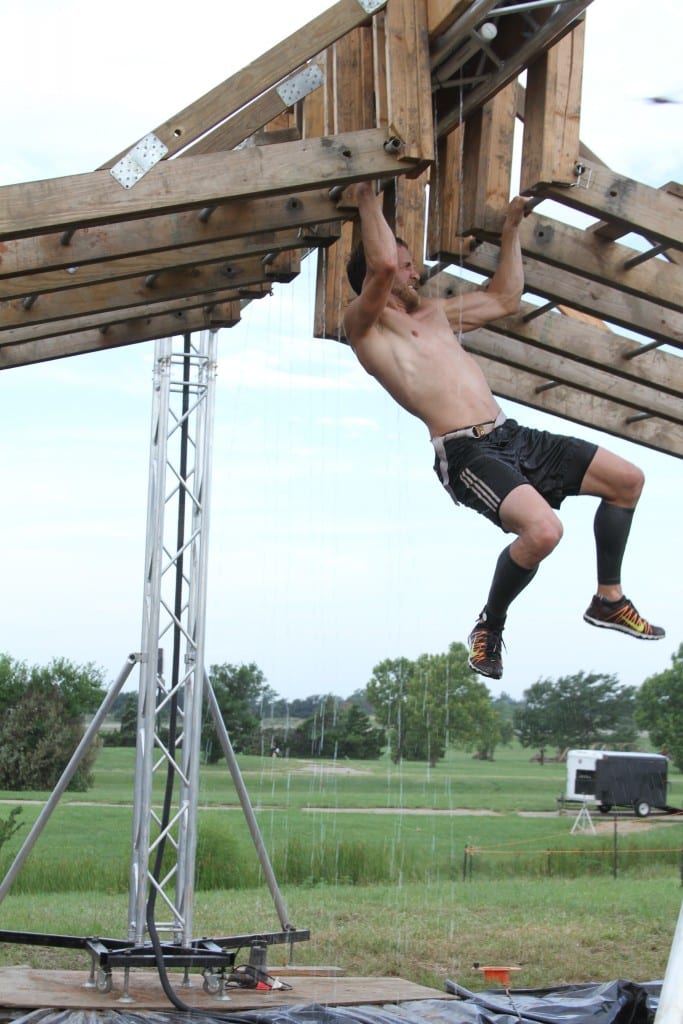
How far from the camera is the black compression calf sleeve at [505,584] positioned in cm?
398

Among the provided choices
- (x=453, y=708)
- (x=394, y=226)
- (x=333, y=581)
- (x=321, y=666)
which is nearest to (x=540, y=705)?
(x=453, y=708)

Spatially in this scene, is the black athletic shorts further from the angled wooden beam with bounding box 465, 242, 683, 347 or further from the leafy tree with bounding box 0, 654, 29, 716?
the leafy tree with bounding box 0, 654, 29, 716

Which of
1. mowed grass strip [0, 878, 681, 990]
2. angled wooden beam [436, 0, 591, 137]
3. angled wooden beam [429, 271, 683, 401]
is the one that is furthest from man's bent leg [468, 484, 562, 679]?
mowed grass strip [0, 878, 681, 990]

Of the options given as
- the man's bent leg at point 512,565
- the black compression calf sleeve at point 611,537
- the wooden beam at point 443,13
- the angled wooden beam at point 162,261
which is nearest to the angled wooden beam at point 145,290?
the angled wooden beam at point 162,261

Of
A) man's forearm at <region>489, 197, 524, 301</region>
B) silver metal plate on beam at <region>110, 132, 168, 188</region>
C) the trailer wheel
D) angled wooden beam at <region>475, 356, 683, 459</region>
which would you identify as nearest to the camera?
silver metal plate on beam at <region>110, 132, 168, 188</region>

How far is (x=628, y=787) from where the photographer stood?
79.5ft

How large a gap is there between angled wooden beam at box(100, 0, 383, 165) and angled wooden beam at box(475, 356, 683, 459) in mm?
2668

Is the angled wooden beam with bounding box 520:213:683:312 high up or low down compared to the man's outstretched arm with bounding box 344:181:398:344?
up

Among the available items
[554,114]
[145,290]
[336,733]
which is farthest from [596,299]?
[336,733]

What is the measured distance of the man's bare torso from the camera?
4121mm

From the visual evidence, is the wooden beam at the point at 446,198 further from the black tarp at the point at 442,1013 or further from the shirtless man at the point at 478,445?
the black tarp at the point at 442,1013

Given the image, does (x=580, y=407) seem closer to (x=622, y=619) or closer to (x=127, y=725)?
(x=622, y=619)

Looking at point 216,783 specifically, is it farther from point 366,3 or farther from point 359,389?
point 366,3

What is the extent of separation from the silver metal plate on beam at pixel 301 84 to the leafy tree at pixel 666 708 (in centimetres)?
2596
